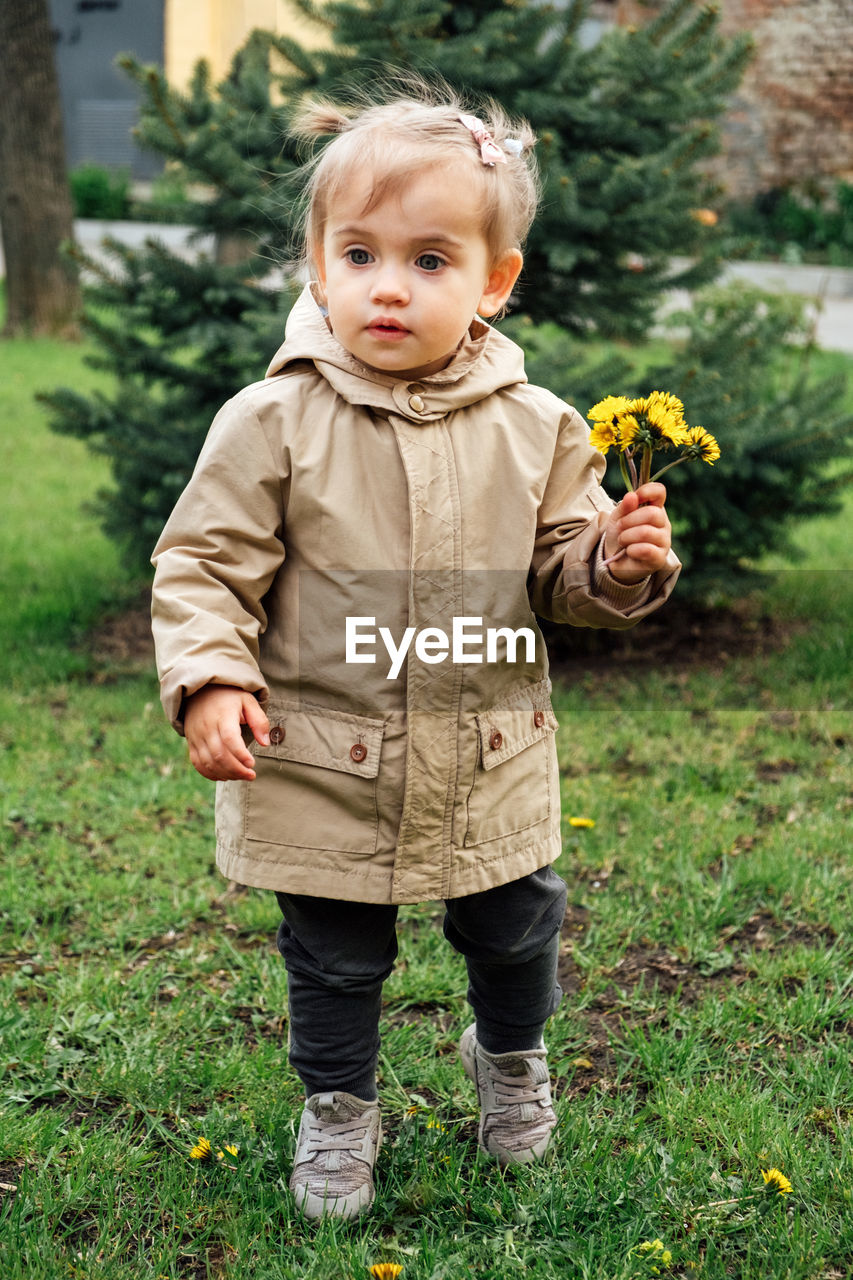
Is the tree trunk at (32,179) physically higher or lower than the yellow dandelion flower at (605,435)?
lower

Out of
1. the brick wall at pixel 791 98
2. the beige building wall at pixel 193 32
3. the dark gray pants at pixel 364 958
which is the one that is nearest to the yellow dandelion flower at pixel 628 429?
the dark gray pants at pixel 364 958

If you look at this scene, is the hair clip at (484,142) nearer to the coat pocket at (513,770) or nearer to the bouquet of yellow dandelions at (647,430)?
the bouquet of yellow dandelions at (647,430)

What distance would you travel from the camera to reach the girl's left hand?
171 cm

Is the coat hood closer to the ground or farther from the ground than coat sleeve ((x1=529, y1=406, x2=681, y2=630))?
farther from the ground

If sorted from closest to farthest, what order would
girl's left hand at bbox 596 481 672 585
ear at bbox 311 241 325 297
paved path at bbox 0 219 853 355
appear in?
girl's left hand at bbox 596 481 672 585, ear at bbox 311 241 325 297, paved path at bbox 0 219 853 355

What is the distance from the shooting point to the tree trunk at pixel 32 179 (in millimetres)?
8516

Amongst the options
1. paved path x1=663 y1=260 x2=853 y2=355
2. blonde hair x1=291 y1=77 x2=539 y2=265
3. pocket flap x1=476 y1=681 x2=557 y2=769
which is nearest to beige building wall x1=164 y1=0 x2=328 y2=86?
paved path x1=663 y1=260 x2=853 y2=355

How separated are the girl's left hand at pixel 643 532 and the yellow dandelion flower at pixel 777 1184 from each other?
3.14 feet

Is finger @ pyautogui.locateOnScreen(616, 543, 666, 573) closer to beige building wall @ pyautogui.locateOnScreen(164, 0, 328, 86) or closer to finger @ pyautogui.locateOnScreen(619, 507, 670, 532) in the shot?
finger @ pyautogui.locateOnScreen(619, 507, 670, 532)

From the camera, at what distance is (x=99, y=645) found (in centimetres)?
462

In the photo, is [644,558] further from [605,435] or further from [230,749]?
[230,749]

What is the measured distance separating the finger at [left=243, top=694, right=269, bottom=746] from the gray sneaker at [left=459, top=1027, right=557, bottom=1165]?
0.79 m

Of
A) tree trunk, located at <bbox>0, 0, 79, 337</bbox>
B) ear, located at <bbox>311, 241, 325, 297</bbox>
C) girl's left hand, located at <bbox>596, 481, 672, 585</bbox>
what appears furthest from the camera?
tree trunk, located at <bbox>0, 0, 79, 337</bbox>

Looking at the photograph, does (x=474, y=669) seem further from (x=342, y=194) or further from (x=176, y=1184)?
(x=176, y=1184)
